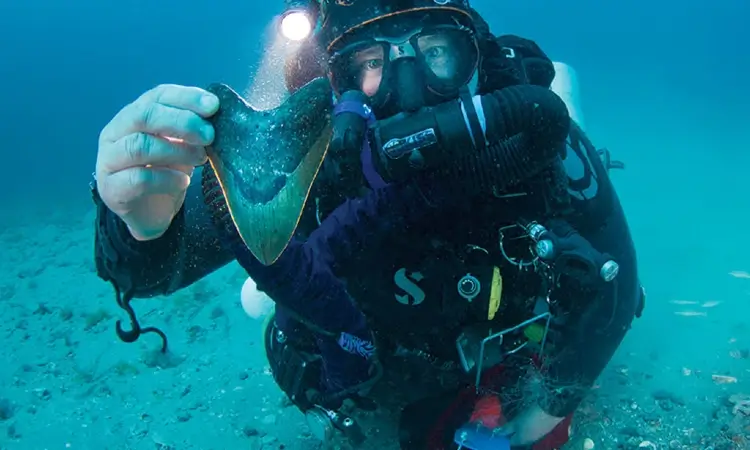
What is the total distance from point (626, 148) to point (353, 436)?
1960 centimetres

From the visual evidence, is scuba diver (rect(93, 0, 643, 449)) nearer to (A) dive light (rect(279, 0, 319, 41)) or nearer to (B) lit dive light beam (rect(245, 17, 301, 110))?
(A) dive light (rect(279, 0, 319, 41))

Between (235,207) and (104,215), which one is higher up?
(235,207)

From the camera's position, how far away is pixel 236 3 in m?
88.4

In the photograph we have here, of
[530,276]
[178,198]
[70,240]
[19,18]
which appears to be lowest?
[19,18]

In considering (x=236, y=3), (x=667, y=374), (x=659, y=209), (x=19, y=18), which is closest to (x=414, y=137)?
(x=667, y=374)

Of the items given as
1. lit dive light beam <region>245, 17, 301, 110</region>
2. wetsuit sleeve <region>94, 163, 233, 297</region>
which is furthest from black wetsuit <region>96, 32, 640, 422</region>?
lit dive light beam <region>245, 17, 301, 110</region>

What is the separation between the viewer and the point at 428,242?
9.26 feet

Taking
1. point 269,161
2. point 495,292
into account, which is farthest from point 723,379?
point 269,161

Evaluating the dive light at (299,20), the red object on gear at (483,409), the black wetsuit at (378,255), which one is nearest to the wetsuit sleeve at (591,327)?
the black wetsuit at (378,255)

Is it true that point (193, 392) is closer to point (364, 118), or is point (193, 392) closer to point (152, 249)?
point (152, 249)

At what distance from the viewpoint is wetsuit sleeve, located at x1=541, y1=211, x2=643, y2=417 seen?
281 cm

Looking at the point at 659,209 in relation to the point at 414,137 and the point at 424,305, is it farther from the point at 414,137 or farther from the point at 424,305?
the point at 414,137

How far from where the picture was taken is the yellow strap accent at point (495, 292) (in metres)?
2.85

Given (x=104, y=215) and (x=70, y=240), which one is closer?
(x=104, y=215)
